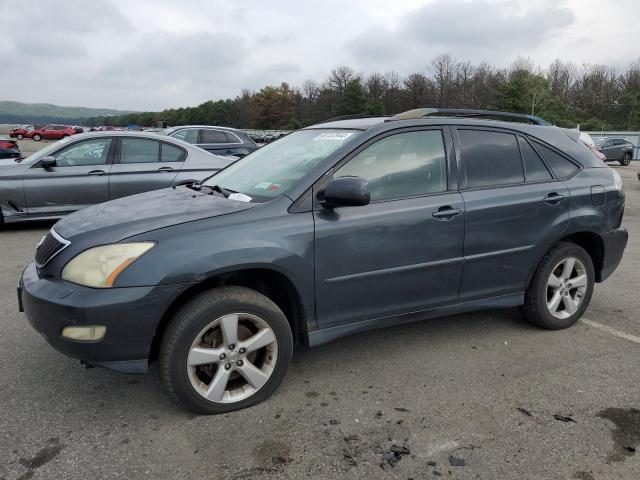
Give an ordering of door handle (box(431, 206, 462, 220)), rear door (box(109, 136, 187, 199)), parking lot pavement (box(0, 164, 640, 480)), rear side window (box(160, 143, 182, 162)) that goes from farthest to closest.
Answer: rear side window (box(160, 143, 182, 162))
rear door (box(109, 136, 187, 199))
door handle (box(431, 206, 462, 220))
parking lot pavement (box(0, 164, 640, 480))

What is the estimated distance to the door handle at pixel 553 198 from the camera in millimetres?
3879

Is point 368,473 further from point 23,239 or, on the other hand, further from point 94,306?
point 23,239

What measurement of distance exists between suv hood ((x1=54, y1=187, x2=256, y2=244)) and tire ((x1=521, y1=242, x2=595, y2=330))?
234 centimetres

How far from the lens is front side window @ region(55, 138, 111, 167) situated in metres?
7.74

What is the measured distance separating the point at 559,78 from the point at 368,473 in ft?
277

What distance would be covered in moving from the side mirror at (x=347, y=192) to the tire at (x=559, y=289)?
70.3 inches

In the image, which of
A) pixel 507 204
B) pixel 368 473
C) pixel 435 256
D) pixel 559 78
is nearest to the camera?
pixel 368 473

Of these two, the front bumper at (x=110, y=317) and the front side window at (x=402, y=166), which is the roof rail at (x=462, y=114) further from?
the front bumper at (x=110, y=317)

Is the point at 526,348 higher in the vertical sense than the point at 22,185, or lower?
lower

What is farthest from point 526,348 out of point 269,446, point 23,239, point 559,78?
point 559,78

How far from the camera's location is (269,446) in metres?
2.61

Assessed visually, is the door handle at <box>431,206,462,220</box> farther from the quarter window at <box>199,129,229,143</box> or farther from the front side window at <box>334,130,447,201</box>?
the quarter window at <box>199,129,229,143</box>

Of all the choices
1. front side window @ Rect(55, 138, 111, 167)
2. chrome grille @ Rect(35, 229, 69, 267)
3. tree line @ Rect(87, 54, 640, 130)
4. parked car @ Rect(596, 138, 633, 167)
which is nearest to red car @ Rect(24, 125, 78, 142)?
tree line @ Rect(87, 54, 640, 130)

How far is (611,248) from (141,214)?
3.66 metres
